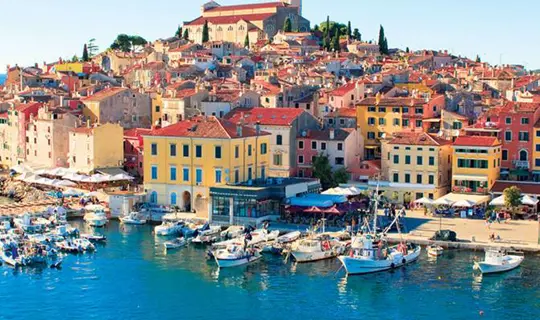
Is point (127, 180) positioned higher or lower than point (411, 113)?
lower

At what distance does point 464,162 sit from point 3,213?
21.2 m

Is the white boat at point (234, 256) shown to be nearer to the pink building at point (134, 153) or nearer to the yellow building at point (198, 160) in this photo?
the yellow building at point (198, 160)

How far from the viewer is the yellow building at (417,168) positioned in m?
46.6

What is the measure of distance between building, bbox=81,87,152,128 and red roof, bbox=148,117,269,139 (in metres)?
12.7

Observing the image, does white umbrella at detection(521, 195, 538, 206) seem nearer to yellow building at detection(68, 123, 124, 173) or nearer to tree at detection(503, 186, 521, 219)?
tree at detection(503, 186, 521, 219)

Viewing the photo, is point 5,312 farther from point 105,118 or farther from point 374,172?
point 105,118

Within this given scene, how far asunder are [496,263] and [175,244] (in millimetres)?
12359

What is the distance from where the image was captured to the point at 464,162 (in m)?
45.9

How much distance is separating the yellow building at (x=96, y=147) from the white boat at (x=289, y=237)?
16.9 m

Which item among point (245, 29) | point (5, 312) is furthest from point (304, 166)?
point (245, 29)

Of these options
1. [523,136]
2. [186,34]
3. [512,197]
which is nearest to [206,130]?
[512,197]

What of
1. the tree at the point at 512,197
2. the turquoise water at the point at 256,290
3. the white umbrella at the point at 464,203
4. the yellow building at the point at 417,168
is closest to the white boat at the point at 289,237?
the turquoise water at the point at 256,290

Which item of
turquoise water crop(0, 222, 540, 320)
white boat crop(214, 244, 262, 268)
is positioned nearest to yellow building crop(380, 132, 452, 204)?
turquoise water crop(0, 222, 540, 320)

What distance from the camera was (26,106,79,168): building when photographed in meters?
56.7
